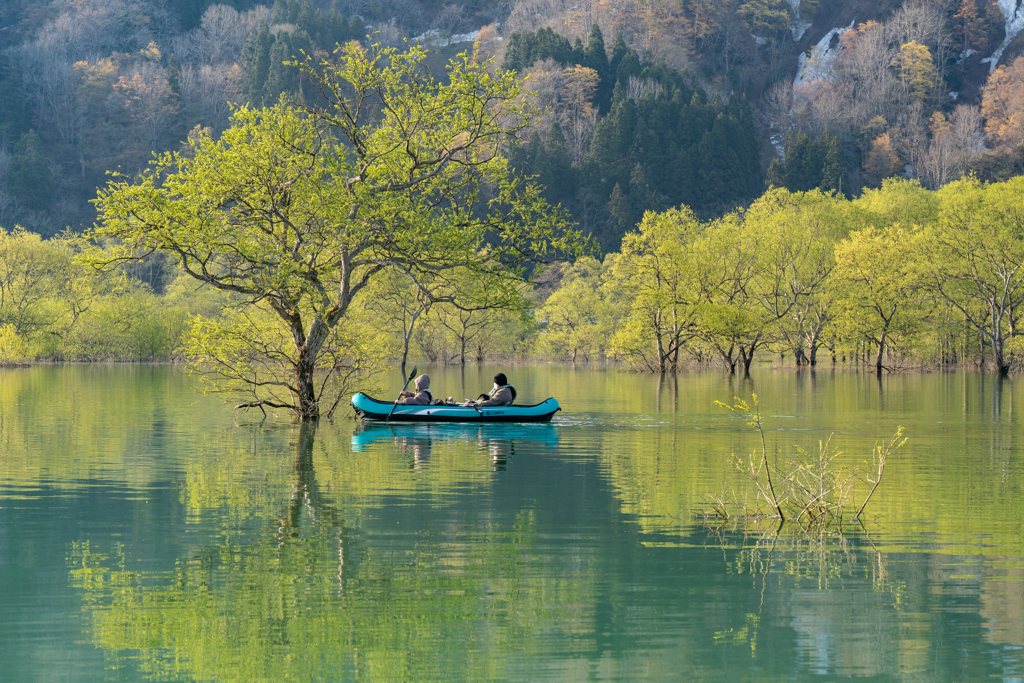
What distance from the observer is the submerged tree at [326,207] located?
24484mm

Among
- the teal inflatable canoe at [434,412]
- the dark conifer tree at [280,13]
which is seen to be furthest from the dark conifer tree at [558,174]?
the teal inflatable canoe at [434,412]

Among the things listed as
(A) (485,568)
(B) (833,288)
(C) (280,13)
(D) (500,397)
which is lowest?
(A) (485,568)

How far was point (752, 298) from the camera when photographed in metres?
67.9

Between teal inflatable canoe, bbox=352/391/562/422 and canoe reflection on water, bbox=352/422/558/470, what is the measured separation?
22cm

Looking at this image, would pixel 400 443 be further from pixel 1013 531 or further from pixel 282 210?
pixel 1013 531

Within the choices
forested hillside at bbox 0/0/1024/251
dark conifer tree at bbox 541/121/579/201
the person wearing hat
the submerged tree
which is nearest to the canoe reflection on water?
the person wearing hat

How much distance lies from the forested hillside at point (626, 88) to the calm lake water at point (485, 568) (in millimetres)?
105148

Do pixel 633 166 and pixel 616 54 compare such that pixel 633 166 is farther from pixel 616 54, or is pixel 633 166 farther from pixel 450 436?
pixel 450 436

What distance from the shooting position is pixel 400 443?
23.9m

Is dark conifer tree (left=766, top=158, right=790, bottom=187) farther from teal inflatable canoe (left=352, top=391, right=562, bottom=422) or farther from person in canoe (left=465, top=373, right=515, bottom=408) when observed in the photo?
teal inflatable canoe (left=352, top=391, right=562, bottom=422)

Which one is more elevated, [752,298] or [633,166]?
[633,166]

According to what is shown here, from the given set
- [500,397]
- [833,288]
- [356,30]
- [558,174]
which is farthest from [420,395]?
[356,30]

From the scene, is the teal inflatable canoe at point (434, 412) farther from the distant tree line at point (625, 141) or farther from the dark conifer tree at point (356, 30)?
the dark conifer tree at point (356, 30)

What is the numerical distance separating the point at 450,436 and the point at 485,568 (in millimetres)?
15162
